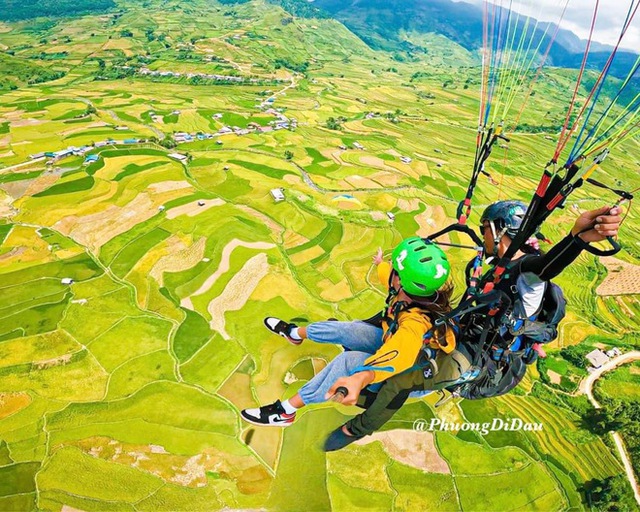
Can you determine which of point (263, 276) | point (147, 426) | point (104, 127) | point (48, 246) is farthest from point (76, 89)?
point (147, 426)

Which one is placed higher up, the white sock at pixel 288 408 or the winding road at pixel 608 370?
the white sock at pixel 288 408

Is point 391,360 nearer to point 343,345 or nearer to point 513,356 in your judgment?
point 343,345

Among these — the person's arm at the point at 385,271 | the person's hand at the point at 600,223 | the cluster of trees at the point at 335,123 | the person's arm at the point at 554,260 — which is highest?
the person's hand at the point at 600,223

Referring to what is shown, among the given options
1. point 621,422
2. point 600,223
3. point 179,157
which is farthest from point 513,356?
point 179,157

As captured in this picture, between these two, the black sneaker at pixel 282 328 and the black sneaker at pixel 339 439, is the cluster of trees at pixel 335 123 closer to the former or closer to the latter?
the black sneaker at pixel 282 328

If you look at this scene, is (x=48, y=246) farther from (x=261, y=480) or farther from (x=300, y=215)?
(x=261, y=480)

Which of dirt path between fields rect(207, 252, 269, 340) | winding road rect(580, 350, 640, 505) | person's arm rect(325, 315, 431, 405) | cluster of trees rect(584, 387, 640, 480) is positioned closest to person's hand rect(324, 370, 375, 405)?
person's arm rect(325, 315, 431, 405)

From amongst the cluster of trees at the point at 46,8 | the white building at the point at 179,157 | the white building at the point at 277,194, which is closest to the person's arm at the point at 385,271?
the white building at the point at 277,194
